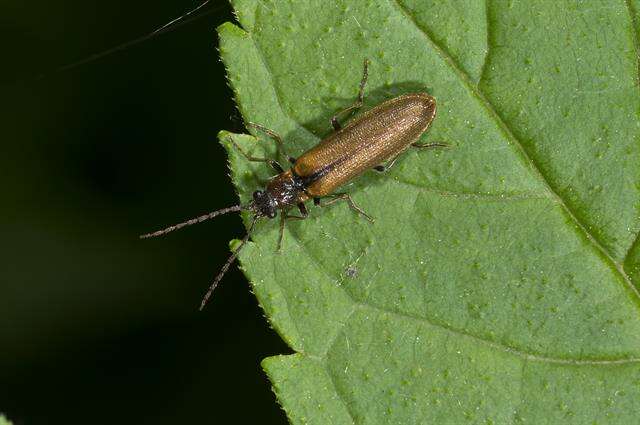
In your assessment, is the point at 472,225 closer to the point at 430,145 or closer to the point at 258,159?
the point at 430,145

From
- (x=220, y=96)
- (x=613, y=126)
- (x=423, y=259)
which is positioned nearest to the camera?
(x=613, y=126)

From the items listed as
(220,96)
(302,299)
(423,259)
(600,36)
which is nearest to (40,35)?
(220,96)

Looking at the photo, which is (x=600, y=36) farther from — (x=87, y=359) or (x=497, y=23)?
(x=87, y=359)

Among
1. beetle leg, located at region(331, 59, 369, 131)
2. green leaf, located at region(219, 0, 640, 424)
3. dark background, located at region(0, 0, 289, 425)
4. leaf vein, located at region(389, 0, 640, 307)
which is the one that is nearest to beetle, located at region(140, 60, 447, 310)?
beetle leg, located at region(331, 59, 369, 131)

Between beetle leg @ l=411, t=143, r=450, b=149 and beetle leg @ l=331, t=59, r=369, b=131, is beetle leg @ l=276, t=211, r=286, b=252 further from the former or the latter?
beetle leg @ l=411, t=143, r=450, b=149

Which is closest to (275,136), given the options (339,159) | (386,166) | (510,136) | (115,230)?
(339,159)

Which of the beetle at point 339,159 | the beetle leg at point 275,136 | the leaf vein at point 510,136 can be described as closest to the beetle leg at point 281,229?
the beetle at point 339,159
